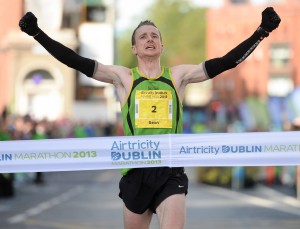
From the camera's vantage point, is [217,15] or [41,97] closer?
[41,97]

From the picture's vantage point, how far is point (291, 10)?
9194cm

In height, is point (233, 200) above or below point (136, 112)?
below

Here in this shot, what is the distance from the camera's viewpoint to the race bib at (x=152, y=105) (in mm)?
6438

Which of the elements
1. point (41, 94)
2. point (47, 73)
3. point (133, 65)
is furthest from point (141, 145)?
point (133, 65)

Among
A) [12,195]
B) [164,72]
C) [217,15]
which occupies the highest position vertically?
[217,15]

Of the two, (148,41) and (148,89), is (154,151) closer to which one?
(148,89)

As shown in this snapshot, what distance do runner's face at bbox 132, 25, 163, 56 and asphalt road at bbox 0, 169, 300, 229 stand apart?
23.1 feet

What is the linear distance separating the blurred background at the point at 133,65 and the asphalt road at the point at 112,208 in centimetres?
107

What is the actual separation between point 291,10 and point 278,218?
258 ft

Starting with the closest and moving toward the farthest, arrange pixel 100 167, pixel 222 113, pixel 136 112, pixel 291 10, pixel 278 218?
pixel 136 112 → pixel 100 167 → pixel 278 218 → pixel 222 113 → pixel 291 10

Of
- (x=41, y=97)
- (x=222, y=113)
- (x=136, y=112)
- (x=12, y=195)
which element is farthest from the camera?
(x=222, y=113)

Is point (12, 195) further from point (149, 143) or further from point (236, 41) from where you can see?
point (236, 41)

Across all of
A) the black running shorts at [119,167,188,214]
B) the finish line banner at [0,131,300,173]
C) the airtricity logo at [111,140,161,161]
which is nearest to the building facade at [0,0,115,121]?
the finish line banner at [0,131,300,173]

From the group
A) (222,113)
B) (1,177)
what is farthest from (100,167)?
(222,113)
